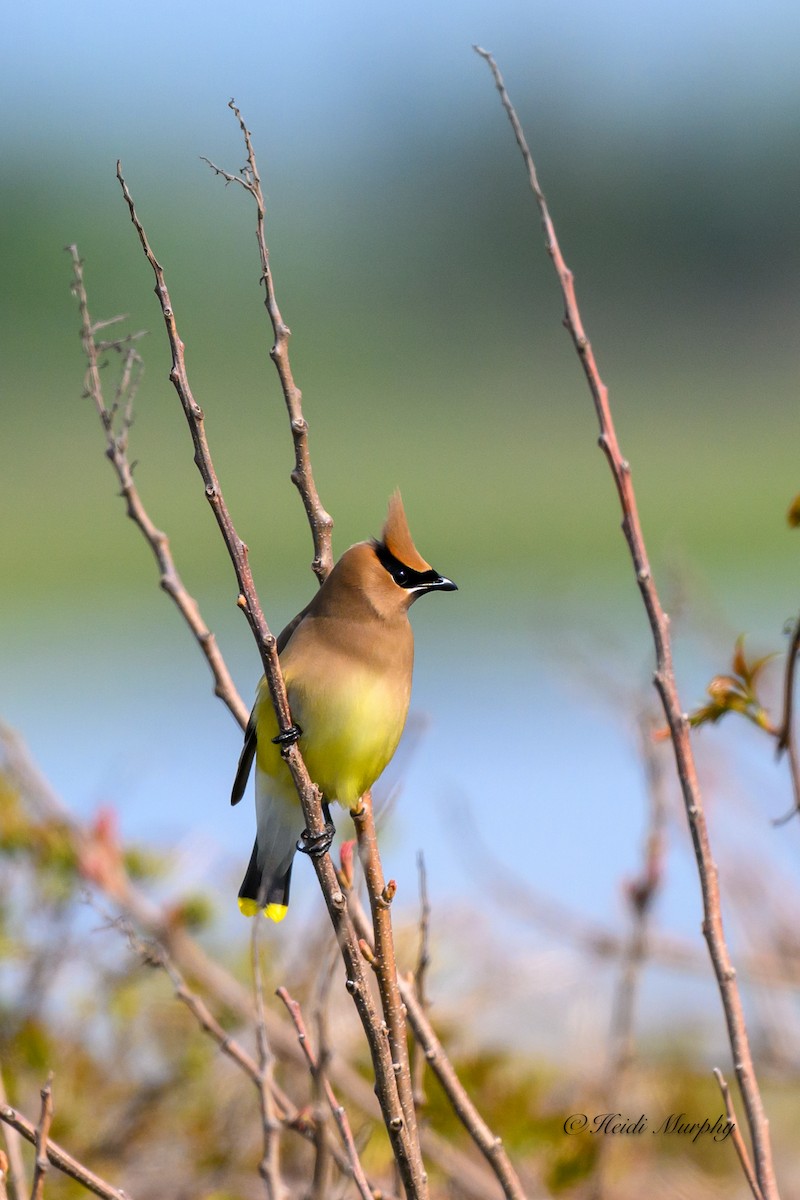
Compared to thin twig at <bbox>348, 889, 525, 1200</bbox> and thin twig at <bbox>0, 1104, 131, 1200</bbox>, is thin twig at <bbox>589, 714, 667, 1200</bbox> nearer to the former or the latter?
thin twig at <bbox>348, 889, 525, 1200</bbox>

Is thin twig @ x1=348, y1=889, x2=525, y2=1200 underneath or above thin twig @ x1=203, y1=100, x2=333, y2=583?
underneath

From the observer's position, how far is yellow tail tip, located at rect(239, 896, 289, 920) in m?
2.96

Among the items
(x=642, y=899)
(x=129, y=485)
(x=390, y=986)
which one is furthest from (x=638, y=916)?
(x=129, y=485)

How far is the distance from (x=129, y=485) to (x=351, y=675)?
75 cm

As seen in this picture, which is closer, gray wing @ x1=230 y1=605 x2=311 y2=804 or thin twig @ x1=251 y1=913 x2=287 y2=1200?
thin twig @ x1=251 y1=913 x2=287 y2=1200

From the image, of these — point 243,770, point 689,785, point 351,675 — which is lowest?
point 689,785

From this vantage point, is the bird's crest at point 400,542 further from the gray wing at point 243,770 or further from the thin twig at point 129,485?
the thin twig at point 129,485

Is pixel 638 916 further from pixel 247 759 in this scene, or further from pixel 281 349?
pixel 281 349

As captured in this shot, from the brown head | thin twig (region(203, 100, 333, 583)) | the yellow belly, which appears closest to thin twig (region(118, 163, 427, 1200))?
thin twig (region(203, 100, 333, 583))

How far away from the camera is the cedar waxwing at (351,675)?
8.89 ft

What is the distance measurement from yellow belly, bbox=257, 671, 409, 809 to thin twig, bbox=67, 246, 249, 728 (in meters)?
0.43

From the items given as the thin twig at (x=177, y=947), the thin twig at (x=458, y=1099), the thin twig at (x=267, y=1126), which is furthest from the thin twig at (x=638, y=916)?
the thin twig at (x=267, y=1126)

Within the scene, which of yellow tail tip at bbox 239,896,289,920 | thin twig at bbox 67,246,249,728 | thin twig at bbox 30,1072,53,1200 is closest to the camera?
thin twig at bbox 30,1072,53,1200

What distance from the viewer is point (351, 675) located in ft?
9.13
